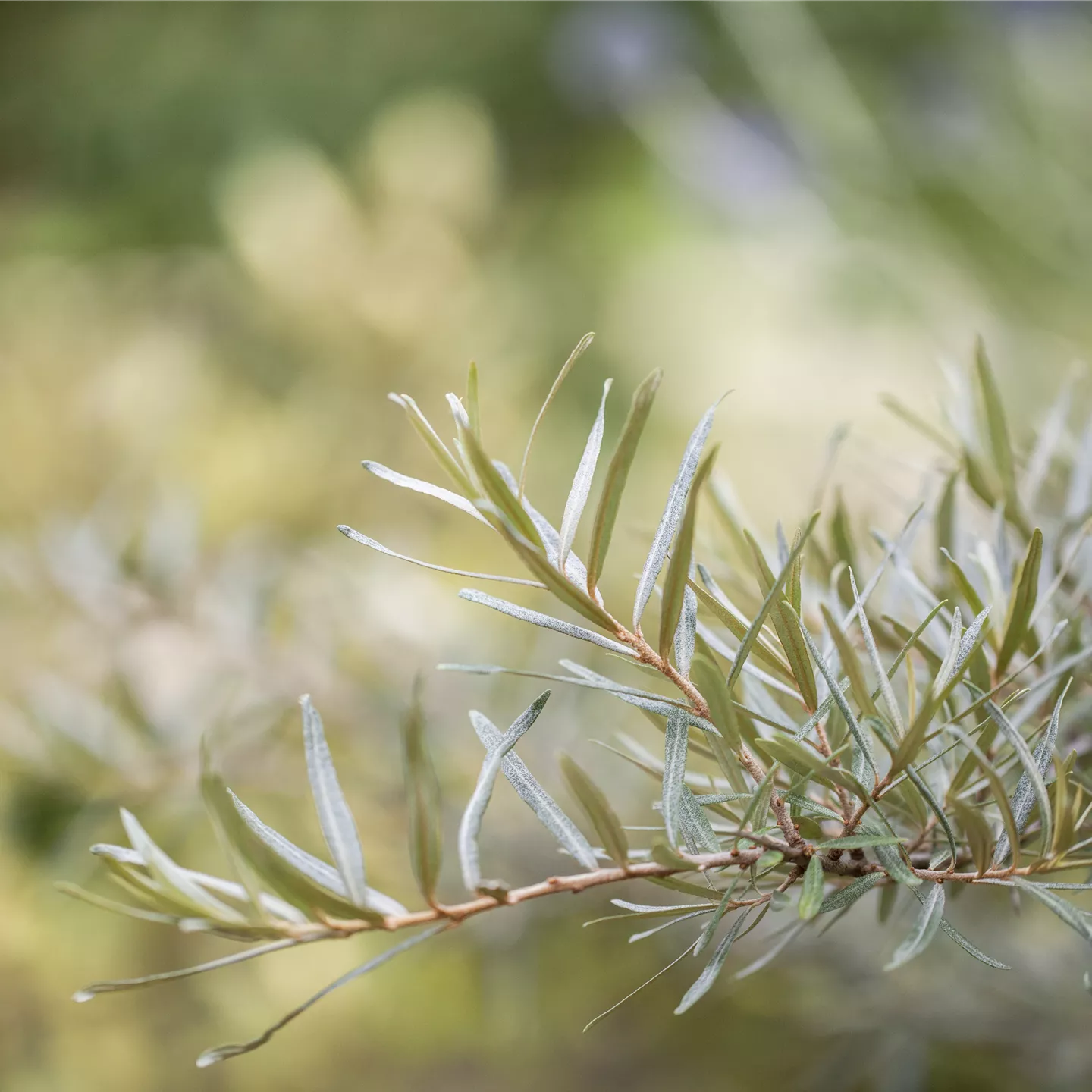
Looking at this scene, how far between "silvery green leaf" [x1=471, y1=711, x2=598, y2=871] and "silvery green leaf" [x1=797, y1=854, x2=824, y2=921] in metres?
0.02

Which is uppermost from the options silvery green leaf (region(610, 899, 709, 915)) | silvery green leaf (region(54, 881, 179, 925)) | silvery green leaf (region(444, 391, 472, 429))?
silvery green leaf (region(444, 391, 472, 429))

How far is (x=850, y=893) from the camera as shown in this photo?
77 mm

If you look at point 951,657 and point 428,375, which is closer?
point 951,657

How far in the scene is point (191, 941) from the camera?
0.42 m

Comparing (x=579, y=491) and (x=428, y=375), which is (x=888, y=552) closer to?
(x=579, y=491)

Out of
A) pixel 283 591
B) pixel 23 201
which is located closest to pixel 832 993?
pixel 283 591

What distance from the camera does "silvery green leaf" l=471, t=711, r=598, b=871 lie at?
8cm

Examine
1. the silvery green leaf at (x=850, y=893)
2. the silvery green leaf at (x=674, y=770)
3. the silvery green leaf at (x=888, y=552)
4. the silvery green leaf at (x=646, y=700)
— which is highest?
the silvery green leaf at (x=888, y=552)

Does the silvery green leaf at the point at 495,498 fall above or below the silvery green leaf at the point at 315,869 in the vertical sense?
above

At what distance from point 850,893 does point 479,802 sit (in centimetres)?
3

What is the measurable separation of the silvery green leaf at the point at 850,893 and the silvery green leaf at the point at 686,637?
0.02 metres

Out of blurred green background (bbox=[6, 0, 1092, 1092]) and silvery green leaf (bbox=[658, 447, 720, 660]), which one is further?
blurred green background (bbox=[6, 0, 1092, 1092])

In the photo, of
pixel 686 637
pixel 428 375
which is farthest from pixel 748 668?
pixel 428 375

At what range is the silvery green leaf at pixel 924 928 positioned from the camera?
7 cm
